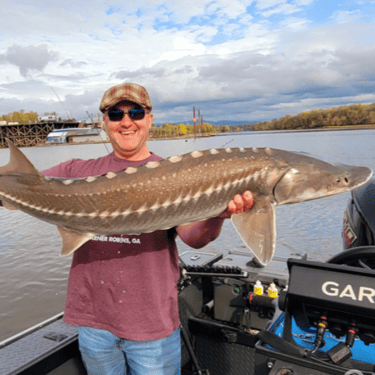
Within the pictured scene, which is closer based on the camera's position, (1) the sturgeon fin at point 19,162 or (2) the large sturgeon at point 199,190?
(2) the large sturgeon at point 199,190

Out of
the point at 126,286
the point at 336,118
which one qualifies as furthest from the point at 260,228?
the point at 336,118

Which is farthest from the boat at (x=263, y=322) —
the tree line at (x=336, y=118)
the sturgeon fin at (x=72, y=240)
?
the tree line at (x=336, y=118)

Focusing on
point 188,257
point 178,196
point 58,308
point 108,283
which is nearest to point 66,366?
point 108,283

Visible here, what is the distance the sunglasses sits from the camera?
1787 mm

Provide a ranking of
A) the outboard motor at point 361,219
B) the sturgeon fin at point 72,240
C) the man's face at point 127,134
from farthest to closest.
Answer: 1. the outboard motor at point 361,219
2. the man's face at point 127,134
3. the sturgeon fin at point 72,240

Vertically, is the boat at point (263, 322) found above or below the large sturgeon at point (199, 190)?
below

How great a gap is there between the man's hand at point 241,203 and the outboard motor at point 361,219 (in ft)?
4.73

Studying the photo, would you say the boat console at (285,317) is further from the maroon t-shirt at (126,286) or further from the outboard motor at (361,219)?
the outboard motor at (361,219)

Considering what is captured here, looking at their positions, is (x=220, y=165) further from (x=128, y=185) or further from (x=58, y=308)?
(x=58, y=308)

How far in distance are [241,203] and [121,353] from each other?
2.94ft

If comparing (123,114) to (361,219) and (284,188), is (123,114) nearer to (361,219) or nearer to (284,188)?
(284,188)

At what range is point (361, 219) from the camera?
2.69 m

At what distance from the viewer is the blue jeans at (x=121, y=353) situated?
1676mm

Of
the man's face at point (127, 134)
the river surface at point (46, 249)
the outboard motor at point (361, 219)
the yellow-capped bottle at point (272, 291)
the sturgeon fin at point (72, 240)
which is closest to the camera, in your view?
the sturgeon fin at point (72, 240)
